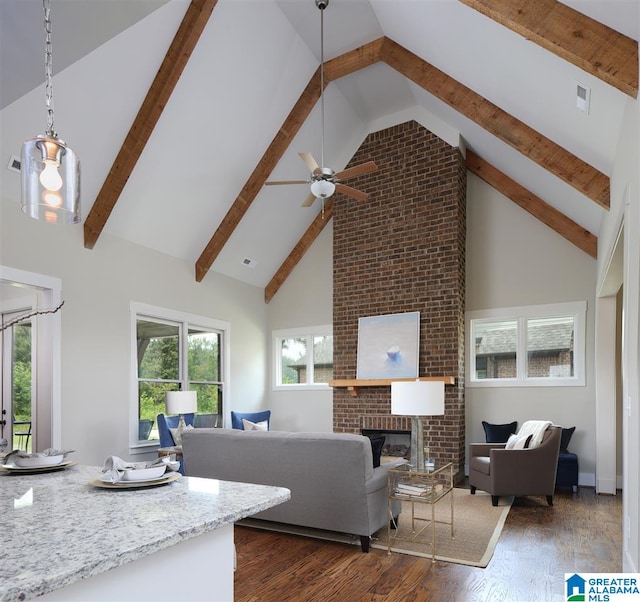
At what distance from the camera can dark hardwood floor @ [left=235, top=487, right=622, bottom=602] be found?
290 cm

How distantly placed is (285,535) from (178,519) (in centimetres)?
301

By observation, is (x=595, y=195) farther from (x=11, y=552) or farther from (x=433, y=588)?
(x=11, y=552)

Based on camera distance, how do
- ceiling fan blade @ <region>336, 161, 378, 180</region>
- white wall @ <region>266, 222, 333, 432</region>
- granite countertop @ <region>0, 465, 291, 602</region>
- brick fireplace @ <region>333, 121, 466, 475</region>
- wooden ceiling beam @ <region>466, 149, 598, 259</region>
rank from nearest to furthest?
granite countertop @ <region>0, 465, 291, 602</region>, ceiling fan blade @ <region>336, 161, 378, 180</region>, wooden ceiling beam @ <region>466, 149, 598, 259</region>, brick fireplace @ <region>333, 121, 466, 475</region>, white wall @ <region>266, 222, 333, 432</region>

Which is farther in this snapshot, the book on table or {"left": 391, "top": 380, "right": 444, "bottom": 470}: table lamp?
{"left": 391, "top": 380, "right": 444, "bottom": 470}: table lamp

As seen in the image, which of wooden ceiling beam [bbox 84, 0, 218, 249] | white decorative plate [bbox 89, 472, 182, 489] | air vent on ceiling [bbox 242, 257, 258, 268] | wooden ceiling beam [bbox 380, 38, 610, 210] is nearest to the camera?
white decorative plate [bbox 89, 472, 182, 489]

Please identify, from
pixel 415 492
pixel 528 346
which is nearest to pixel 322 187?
pixel 415 492

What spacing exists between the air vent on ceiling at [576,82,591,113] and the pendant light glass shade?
317 cm

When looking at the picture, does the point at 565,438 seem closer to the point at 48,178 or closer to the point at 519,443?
the point at 519,443

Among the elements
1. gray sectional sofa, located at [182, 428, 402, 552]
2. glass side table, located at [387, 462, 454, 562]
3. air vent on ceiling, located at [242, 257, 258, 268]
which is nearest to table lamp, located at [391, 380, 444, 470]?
glass side table, located at [387, 462, 454, 562]

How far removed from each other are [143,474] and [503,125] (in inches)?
182

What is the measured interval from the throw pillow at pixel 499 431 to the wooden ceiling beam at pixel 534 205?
2.36 metres

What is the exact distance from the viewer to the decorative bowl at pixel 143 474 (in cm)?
158

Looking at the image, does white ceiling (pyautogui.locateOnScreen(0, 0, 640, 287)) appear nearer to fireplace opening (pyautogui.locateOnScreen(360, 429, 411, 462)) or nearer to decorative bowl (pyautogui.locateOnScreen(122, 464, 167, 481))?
decorative bowl (pyautogui.locateOnScreen(122, 464, 167, 481))

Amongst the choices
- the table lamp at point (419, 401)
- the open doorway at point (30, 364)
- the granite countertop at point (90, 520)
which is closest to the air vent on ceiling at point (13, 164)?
the open doorway at point (30, 364)
